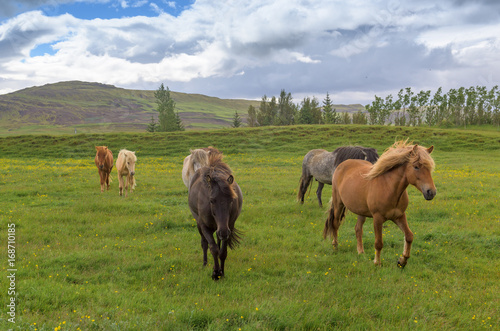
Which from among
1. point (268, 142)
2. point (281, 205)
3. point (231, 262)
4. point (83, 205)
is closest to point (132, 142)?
point (268, 142)

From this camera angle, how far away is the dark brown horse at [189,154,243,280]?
5.37 metres

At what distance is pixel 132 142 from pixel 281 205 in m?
34.4

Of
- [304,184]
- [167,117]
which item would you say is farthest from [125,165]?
[167,117]

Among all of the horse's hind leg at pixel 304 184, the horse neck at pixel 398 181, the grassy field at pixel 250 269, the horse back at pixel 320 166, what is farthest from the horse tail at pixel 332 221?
the horse's hind leg at pixel 304 184

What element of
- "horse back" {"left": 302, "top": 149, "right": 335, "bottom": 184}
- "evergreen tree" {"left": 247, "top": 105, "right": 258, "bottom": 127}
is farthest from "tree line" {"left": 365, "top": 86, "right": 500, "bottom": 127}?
"horse back" {"left": 302, "top": 149, "right": 335, "bottom": 184}

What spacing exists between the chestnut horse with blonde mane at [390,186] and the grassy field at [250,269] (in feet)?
3.36

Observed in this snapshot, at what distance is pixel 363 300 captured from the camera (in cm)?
507

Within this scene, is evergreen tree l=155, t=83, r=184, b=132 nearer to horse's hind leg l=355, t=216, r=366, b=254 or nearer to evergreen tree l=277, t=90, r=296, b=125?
evergreen tree l=277, t=90, r=296, b=125

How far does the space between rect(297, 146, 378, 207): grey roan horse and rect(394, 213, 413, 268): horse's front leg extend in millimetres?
4186

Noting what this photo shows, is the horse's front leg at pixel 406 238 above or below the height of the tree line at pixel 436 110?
below

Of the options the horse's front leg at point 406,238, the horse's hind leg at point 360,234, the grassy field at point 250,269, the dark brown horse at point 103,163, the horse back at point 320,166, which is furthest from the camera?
the dark brown horse at point 103,163

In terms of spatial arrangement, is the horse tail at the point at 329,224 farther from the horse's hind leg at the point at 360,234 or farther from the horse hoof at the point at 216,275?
the horse hoof at the point at 216,275

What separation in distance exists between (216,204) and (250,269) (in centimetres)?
189

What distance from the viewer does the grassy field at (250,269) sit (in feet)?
14.5
